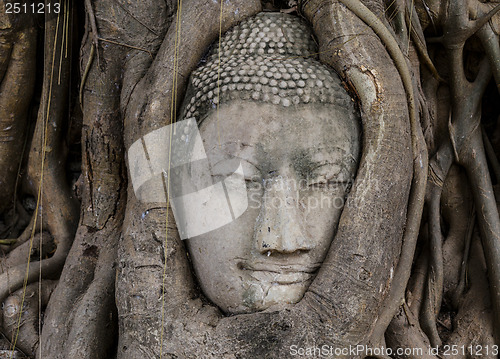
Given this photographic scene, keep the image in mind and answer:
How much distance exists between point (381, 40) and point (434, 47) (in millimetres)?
529

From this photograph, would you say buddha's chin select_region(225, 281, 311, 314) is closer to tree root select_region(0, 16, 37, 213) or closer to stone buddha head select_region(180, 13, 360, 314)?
stone buddha head select_region(180, 13, 360, 314)

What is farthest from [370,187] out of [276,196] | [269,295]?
[269,295]

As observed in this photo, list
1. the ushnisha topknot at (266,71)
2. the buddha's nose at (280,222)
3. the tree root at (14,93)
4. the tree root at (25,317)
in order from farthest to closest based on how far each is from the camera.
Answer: the tree root at (14,93), the tree root at (25,317), the ushnisha topknot at (266,71), the buddha's nose at (280,222)

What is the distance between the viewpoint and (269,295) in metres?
1.53

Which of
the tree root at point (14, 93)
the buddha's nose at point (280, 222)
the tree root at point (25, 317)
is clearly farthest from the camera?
the tree root at point (14, 93)

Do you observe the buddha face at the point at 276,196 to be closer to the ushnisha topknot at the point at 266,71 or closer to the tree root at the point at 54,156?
the ushnisha topknot at the point at 266,71

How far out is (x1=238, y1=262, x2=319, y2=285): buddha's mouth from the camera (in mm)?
1534

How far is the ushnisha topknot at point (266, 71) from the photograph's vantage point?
5.33 feet

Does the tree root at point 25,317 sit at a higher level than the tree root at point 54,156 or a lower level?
lower

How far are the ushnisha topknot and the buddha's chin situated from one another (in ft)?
1.76

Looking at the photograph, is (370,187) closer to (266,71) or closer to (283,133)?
(283,133)

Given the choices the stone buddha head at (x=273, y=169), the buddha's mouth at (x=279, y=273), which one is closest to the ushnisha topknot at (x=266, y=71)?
the stone buddha head at (x=273, y=169)

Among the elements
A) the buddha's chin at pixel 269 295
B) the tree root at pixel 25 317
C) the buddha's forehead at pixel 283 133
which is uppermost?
the buddha's forehead at pixel 283 133

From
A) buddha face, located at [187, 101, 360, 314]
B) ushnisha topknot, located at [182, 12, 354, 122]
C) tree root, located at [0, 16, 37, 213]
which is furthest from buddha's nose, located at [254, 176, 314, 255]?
tree root, located at [0, 16, 37, 213]
